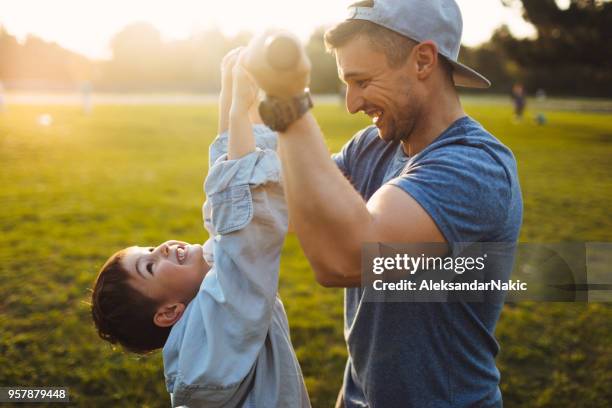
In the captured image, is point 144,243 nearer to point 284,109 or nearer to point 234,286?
point 234,286

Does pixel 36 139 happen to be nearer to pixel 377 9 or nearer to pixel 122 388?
pixel 122 388

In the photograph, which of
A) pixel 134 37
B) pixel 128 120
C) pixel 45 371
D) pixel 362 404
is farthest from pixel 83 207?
pixel 134 37

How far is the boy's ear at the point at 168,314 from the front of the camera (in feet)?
7.49

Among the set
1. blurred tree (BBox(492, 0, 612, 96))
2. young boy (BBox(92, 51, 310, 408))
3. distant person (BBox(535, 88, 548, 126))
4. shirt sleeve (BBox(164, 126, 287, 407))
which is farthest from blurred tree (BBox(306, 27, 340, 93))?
shirt sleeve (BBox(164, 126, 287, 407))

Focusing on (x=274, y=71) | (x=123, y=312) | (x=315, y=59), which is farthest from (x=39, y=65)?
(x=274, y=71)

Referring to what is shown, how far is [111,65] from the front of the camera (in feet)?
221

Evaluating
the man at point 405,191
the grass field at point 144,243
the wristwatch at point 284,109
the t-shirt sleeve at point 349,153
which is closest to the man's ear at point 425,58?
the man at point 405,191

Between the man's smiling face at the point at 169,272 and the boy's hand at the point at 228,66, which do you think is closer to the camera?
the boy's hand at the point at 228,66

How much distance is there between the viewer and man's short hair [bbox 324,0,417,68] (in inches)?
76.5

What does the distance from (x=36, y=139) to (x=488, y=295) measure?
18.2 m

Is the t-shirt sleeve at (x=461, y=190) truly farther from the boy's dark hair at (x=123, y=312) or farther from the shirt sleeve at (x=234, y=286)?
the boy's dark hair at (x=123, y=312)

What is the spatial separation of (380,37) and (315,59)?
51.3 m

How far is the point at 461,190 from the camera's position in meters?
1.63

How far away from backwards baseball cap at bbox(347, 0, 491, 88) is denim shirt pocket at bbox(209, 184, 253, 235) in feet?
2.50
